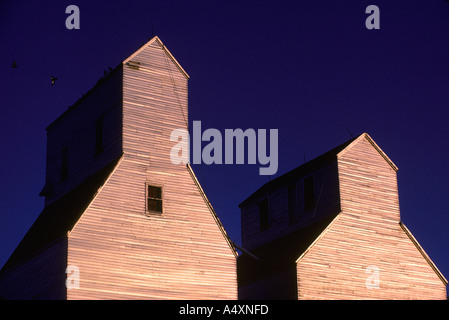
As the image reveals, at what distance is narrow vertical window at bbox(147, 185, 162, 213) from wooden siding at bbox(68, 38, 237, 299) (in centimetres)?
26

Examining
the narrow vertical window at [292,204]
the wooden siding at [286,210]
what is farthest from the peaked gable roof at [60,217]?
the narrow vertical window at [292,204]

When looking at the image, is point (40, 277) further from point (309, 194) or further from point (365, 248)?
point (365, 248)

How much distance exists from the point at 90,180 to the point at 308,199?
44.7ft

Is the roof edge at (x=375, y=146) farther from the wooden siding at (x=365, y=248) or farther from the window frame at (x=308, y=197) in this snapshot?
the window frame at (x=308, y=197)

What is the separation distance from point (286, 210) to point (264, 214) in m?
2.64

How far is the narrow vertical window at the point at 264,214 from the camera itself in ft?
176

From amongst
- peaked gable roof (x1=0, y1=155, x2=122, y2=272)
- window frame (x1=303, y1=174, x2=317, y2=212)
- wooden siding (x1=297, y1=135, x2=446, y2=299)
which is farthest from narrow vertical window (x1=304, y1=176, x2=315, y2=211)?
peaked gable roof (x1=0, y1=155, x2=122, y2=272)

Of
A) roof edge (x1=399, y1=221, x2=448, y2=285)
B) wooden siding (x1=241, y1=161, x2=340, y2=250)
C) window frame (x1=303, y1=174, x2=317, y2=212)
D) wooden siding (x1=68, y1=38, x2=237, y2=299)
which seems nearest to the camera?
wooden siding (x1=68, y1=38, x2=237, y2=299)

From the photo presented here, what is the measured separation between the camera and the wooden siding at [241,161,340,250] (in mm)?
48250

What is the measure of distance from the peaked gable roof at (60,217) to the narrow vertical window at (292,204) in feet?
44.1

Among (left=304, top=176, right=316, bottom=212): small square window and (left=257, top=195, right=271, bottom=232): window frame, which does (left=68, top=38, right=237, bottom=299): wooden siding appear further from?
(left=257, top=195, right=271, bottom=232): window frame

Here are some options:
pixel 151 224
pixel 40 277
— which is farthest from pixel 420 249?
pixel 40 277

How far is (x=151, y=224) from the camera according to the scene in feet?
134
